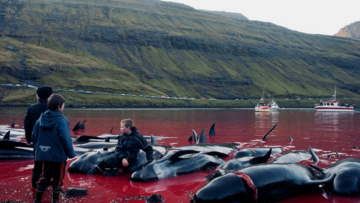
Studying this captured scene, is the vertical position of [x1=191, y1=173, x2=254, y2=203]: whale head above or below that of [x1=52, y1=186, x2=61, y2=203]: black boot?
above

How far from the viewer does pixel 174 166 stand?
28.4 ft

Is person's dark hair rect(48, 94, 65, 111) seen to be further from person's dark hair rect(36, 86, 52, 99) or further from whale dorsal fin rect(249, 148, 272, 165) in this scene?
whale dorsal fin rect(249, 148, 272, 165)

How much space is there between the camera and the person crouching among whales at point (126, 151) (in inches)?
332

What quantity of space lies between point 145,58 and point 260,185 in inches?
5826

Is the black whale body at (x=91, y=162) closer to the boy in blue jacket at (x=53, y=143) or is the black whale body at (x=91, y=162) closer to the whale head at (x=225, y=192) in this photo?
the boy in blue jacket at (x=53, y=143)

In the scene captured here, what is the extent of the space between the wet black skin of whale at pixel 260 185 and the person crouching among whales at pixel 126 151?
11.2ft

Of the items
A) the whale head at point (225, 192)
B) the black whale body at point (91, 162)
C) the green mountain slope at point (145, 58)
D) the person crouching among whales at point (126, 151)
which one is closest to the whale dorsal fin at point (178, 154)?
the person crouching among whales at point (126, 151)

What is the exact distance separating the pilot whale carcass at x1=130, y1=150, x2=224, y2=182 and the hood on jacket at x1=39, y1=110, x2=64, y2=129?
9.96 ft

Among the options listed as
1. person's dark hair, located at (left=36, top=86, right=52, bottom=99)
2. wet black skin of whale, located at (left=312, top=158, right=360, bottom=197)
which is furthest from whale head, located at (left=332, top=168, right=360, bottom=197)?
person's dark hair, located at (left=36, top=86, right=52, bottom=99)

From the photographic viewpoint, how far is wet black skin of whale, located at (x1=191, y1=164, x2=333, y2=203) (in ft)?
16.9

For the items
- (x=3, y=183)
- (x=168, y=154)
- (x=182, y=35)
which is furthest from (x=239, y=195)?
(x=182, y=35)

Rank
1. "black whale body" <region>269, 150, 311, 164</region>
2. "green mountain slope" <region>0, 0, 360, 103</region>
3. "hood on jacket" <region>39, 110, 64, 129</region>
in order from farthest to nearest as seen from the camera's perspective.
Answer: "green mountain slope" <region>0, 0, 360, 103</region> < "black whale body" <region>269, 150, 311, 164</region> < "hood on jacket" <region>39, 110, 64, 129</region>

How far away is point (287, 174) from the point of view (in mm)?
6449

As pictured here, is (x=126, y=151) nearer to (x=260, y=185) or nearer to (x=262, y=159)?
(x=262, y=159)
